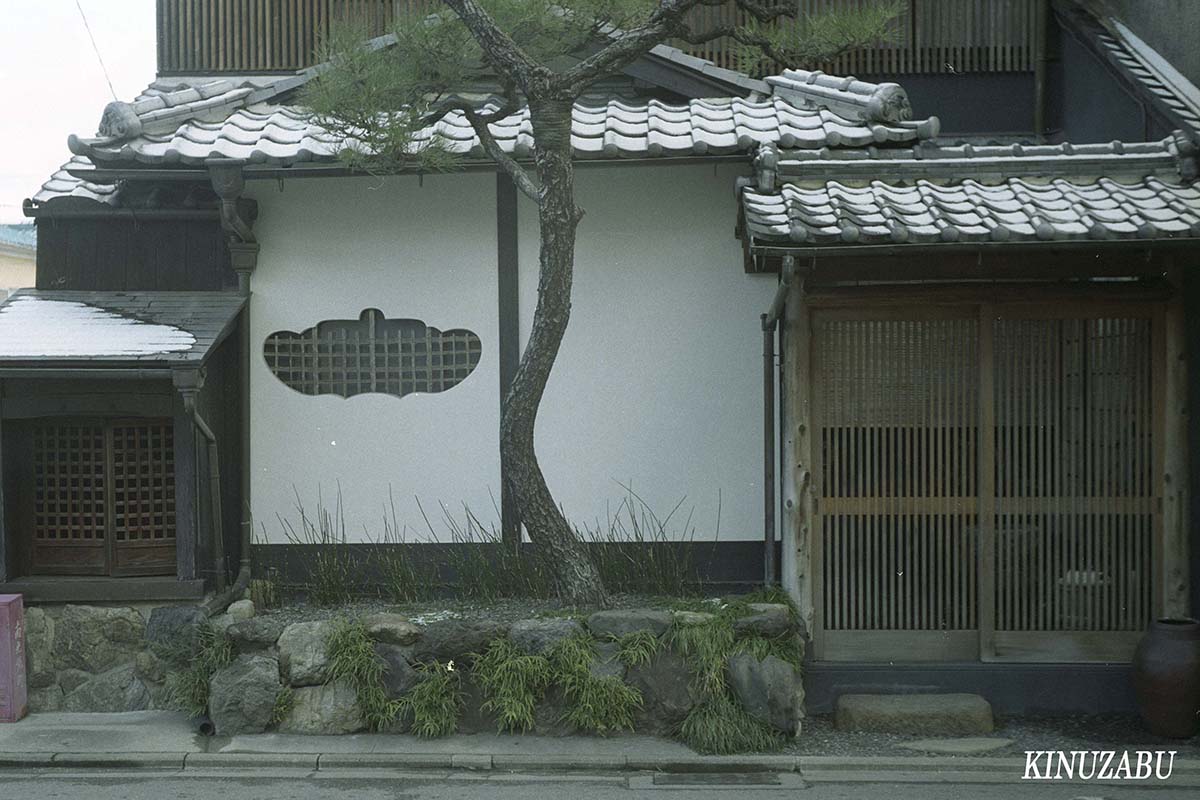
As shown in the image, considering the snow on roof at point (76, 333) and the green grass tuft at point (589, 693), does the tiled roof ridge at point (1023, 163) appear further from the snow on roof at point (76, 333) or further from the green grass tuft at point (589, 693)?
the snow on roof at point (76, 333)

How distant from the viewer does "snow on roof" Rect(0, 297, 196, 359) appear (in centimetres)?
912

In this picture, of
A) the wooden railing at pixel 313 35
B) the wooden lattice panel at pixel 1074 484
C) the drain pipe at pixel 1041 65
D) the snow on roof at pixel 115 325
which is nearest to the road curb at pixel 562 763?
the wooden lattice panel at pixel 1074 484

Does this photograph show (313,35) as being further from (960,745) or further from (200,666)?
(960,745)

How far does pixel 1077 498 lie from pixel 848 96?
3937 millimetres

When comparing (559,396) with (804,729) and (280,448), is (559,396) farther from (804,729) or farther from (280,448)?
(804,729)

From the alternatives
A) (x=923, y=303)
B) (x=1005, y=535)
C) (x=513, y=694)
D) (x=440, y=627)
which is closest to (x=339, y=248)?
(x=440, y=627)

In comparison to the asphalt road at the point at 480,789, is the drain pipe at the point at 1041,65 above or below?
above

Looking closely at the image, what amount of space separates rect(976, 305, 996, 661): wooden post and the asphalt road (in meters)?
1.53

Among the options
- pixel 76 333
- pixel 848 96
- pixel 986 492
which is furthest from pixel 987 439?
pixel 76 333

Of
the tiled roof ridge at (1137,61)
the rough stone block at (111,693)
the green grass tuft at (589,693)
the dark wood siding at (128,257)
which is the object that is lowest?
the rough stone block at (111,693)

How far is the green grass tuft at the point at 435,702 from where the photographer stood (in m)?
8.36

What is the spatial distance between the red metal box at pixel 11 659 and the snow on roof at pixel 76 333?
191 centimetres

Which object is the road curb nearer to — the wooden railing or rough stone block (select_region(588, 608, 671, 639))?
rough stone block (select_region(588, 608, 671, 639))

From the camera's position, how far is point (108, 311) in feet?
32.7
